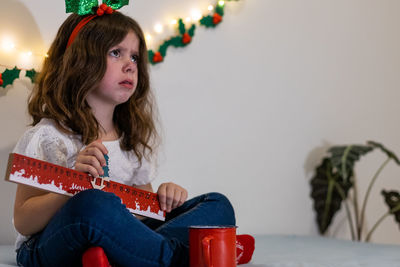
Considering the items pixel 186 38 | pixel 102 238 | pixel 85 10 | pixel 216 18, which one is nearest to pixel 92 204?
pixel 102 238

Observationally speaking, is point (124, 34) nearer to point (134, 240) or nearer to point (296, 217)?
point (134, 240)

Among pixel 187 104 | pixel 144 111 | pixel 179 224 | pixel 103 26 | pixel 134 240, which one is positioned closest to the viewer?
pixel 134 240

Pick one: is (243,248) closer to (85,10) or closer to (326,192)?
(85,10)

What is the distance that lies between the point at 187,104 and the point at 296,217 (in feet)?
2.13

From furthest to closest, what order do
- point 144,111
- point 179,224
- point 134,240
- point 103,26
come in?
point 144,111 → point 103,26 → point 179,224 → point 134,240

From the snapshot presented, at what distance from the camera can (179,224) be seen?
1.01m

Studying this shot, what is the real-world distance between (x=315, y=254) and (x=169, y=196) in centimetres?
45

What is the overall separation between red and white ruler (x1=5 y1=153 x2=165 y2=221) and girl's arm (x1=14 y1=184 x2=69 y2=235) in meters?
0.05

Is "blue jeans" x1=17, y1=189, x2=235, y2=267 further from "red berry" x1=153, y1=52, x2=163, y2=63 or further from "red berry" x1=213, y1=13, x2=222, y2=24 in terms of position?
"red berry" x1=213, y1=13, x2=222, y2=24

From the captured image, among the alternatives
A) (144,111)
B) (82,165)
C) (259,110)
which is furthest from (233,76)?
(82,165)

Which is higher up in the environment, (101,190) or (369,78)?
(369,78)

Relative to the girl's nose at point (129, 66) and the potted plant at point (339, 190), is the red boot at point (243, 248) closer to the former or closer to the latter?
the girl's nose at point (129, 66)

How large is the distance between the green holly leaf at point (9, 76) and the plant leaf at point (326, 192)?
1192 millimetres

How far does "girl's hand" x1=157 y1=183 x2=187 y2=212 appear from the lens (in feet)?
3.56
